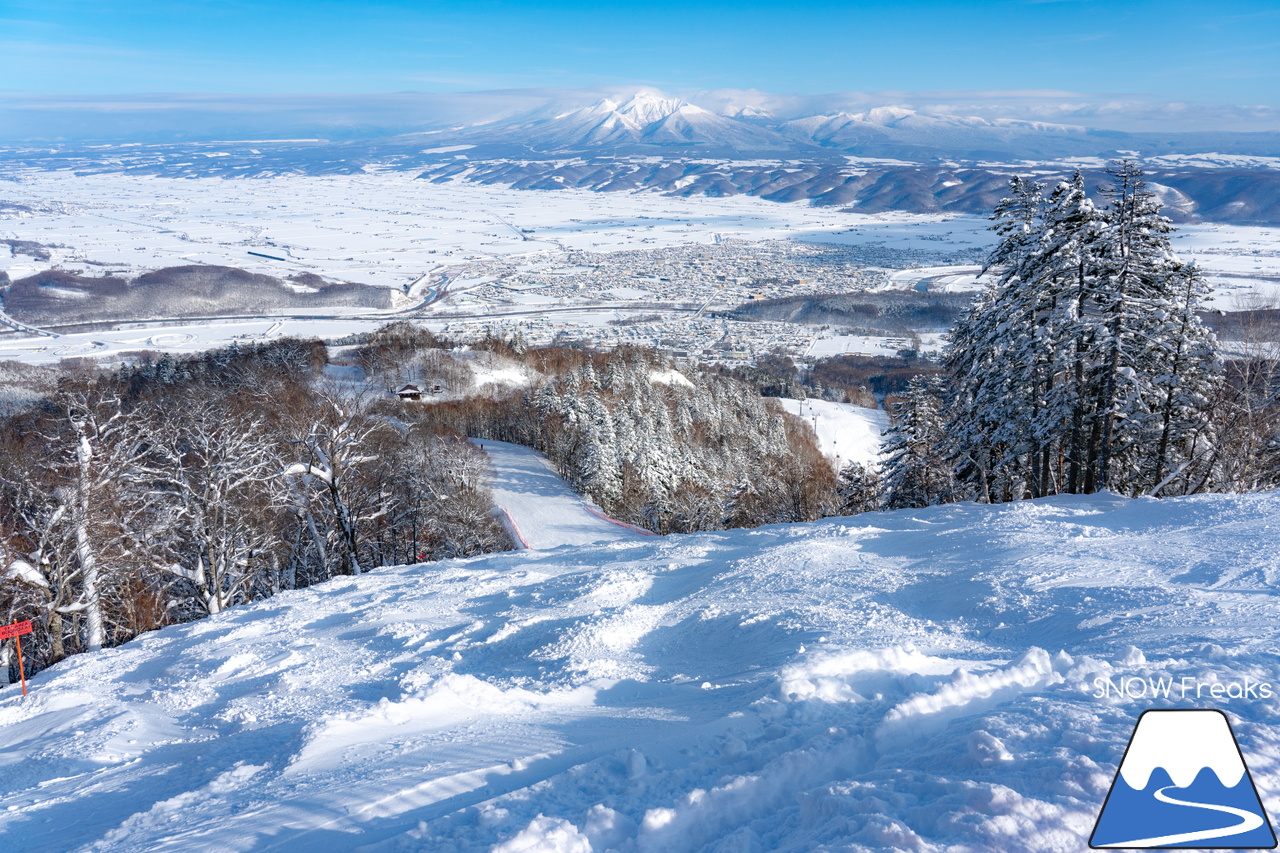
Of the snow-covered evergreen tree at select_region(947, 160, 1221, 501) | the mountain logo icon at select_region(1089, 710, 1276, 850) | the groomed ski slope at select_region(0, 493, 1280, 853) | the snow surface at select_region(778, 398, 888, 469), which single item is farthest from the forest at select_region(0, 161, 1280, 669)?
the snow surface at select_region(778, 398, 888, 469)

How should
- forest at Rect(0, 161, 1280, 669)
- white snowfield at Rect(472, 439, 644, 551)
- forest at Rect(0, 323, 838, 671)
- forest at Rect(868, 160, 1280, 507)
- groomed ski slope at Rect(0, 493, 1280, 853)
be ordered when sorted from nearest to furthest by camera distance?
1. groomed ski slope at Rect(0, 493, 1280, 853)
2. forest at Rect(0, 323, 838, 671)
3. forest at Rect(0, 161, 1280, 669)
4. forest at Rect(868, 160, 1280, 507)
5. white snowfield at Rect(472, 439, 644, 551)

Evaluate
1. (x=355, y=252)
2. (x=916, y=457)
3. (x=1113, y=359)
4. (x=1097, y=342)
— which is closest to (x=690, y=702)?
(x=1097, y=342)

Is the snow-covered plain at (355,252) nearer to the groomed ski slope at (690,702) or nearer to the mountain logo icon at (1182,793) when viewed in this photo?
the groomed ski slope at (690,702)

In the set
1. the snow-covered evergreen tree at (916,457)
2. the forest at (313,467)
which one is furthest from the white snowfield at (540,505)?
the snow-covered evergreen tree at (916,457)

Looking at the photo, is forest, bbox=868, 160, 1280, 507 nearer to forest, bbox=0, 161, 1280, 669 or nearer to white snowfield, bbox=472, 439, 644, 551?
forest, bbox=0, 161, 1280, 669

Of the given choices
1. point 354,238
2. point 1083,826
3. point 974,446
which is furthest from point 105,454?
point 354,238

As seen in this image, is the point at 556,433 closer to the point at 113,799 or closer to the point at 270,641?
the point at 270,641
